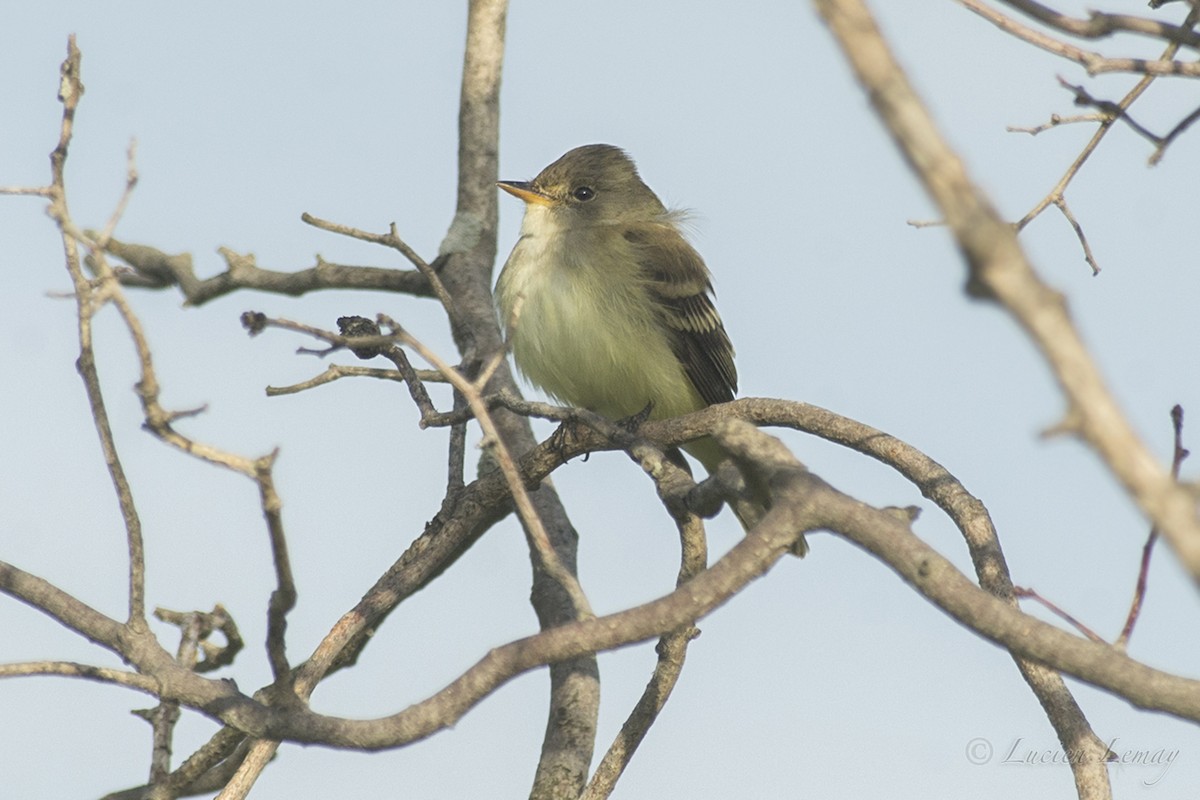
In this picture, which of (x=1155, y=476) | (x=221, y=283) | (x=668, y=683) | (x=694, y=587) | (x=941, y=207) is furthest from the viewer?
(x=221, y=283)

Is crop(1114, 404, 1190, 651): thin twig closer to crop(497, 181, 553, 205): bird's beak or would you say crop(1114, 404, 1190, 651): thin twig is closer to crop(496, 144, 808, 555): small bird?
crop(496, 144, 808, 555): small bird

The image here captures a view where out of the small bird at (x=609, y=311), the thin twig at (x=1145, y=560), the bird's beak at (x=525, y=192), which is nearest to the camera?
the thin twig at (x=1145, y=560)

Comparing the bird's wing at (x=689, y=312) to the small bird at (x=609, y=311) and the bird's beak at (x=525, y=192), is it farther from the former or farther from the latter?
the bird's beak at (x=525, y=192)

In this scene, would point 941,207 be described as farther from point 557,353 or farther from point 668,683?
point 557,353

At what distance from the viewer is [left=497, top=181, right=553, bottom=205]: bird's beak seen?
8.22 m

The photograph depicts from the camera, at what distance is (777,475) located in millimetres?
3803

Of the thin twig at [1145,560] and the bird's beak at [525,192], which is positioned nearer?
Answer: the thin twig at [1145,560]

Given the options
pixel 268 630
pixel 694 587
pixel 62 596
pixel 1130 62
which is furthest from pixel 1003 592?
pixel 62 596

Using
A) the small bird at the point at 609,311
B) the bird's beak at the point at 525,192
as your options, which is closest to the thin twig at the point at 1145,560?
the small bird at the point at 609,311

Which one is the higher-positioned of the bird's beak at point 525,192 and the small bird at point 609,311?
the bird's beak at point 525,192

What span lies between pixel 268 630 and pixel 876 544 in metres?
1.46

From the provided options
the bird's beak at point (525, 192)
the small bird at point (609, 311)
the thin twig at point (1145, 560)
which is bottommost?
the thin twig at point (1145, 560)

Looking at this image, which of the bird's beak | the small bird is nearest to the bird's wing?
the small bird

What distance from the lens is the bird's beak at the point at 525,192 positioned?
822 centimetres
